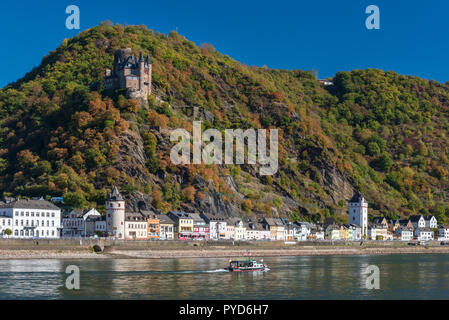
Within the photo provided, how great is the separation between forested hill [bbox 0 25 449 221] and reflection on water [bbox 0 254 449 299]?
42.1 meters

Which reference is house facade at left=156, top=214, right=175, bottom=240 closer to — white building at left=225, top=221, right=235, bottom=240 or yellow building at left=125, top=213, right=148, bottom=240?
yellow building at left=125, top=213, right=148, bottom=240

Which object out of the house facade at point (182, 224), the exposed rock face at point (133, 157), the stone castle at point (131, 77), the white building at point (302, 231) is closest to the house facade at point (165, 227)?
the house facade at point (182, 224)

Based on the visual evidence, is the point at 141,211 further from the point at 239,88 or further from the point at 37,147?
the point at 239,88

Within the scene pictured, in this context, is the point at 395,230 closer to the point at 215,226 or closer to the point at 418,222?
the point at 418,222

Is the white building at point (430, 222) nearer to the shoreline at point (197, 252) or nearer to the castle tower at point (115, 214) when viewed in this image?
the shoreline at point (197, 252)

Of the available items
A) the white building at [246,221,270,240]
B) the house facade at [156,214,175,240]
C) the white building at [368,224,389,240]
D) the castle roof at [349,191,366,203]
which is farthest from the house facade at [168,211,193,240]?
the white building at [368,224,389,240]

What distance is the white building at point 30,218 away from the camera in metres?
91.0

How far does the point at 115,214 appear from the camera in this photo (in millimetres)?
96438

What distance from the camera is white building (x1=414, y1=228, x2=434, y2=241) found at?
145000 millimetres

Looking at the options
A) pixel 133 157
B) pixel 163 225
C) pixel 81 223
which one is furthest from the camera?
pixel 133 157

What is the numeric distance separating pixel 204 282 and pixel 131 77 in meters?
85.4

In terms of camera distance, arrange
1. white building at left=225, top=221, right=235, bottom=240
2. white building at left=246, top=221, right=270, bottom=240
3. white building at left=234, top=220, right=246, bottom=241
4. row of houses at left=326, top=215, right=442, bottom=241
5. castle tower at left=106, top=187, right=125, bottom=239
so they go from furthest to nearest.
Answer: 1. row of houses at left=326, top=215, right=442, bottom=241
2. white building at left=246, top=221, right=270, bottom=240
3. white building at left=234, top=220, right=246, bottom=241
4. white building at left=225, top=221, right=235, bottom=240
5. castle tower at left=106, top=187, right=125, bottom=239

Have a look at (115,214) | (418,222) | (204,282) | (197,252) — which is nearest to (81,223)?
(115,214)

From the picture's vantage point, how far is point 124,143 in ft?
381
